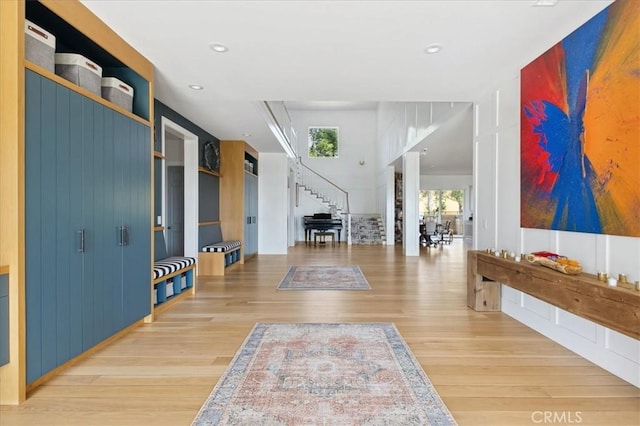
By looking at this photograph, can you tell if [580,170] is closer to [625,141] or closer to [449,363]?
[625,141]

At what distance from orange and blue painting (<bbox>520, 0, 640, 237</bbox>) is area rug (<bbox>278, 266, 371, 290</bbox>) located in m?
2.70

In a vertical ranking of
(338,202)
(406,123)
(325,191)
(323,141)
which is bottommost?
(338,202)

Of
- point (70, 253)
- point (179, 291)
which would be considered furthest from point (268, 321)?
point (70, 253)

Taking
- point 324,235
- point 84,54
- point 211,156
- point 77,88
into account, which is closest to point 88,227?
point 77,88

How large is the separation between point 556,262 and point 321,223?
361 inches

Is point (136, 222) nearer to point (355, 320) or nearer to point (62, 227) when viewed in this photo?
point (62, 227)

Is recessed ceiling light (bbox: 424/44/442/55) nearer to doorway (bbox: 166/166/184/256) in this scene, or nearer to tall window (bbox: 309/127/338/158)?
doorway (bbox: 166/166/184/256)

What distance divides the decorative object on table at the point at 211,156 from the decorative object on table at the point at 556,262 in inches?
211

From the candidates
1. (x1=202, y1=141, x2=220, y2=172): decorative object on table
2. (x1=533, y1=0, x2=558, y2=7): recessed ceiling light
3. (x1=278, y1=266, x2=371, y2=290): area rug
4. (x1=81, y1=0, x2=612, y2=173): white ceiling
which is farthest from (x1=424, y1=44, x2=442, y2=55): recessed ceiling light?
(x1=202, y1=141, x2=220, y2=172): decorative object on table

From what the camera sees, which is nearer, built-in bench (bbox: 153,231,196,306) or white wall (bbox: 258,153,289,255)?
built-in bench (bbox: 153,231,196,306)

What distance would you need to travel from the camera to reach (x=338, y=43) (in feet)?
9.67

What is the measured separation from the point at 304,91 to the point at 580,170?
9.95ft

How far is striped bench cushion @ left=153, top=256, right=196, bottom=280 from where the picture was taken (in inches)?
148

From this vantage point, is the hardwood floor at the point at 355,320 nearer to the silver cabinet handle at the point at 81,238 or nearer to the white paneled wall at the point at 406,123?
the silver cabinet handle at the point at 81,238
